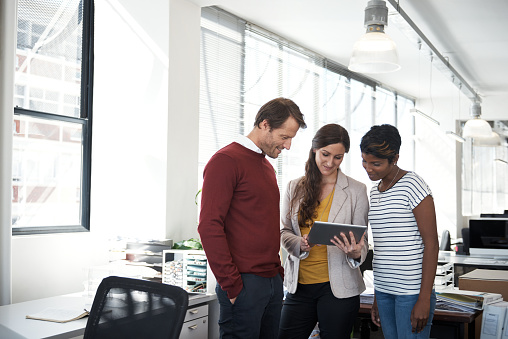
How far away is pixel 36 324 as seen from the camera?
2611 mm

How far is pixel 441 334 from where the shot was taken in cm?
291

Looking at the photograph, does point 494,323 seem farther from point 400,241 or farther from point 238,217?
point 238,217


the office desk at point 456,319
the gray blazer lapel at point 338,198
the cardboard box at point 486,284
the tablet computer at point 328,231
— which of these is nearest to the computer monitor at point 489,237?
the cardboard box at point 486,284

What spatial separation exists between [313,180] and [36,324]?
1.43 m

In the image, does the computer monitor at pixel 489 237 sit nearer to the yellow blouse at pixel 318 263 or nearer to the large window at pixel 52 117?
the yellow blouse at pixel 318 263

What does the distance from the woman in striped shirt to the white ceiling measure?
257cm

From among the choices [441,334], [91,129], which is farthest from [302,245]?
[91,129]

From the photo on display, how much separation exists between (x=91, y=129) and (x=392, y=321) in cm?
269

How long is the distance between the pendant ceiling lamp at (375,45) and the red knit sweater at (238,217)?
140 centimetres

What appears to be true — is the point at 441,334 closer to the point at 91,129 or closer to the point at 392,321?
the point at 392,321

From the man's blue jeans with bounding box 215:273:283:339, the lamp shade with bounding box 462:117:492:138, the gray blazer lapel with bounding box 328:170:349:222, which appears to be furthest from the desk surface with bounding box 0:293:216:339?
the lamp shade with bounding box 462:117:492:138

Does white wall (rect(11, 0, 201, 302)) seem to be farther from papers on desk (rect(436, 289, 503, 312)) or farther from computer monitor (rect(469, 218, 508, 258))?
computer monitor (rect(469, 218, 508, 258))

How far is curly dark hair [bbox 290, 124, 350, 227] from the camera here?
260cm

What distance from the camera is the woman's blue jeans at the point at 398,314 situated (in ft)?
7.60
